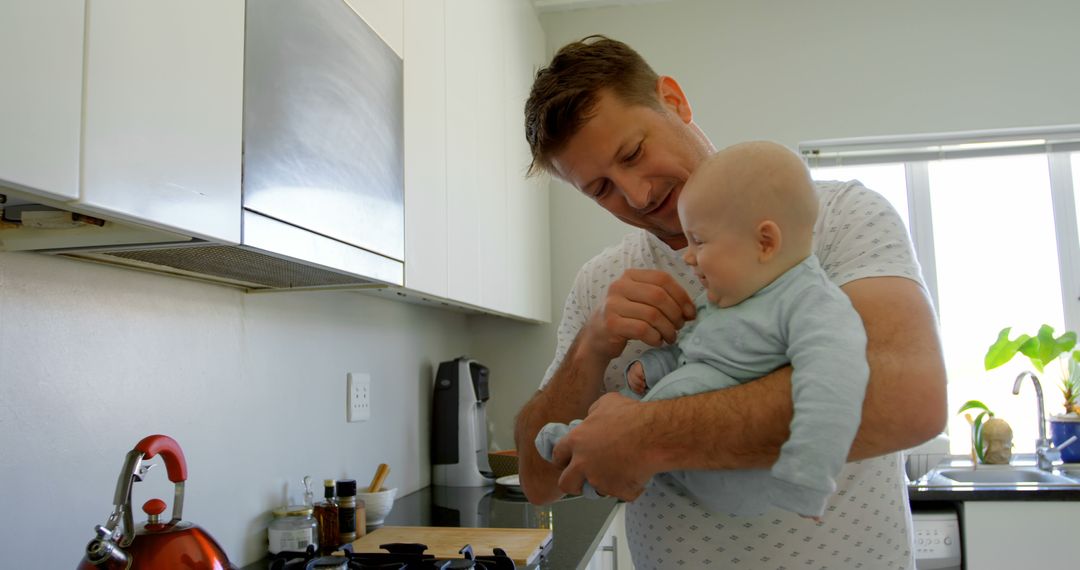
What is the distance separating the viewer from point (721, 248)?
90 centimetres

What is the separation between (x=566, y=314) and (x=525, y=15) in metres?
2.20

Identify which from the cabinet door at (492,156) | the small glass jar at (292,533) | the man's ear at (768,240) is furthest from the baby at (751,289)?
the cabinet door at (492,156)

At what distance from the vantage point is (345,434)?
2.17 m

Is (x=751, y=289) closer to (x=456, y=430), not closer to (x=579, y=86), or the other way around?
(x=579, y=86)

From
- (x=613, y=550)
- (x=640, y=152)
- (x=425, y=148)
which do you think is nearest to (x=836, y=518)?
(x=640, y=152)

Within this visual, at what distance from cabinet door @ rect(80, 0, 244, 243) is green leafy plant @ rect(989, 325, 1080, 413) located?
9.97 feet

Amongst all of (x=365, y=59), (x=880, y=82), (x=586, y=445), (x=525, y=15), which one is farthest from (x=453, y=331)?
(x=586, y=445)

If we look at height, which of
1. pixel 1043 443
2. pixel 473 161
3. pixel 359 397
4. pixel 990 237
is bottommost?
pixel 1043 443

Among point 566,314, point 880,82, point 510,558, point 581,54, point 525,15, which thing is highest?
point 525,15

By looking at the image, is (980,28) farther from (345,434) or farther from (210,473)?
(210,473)

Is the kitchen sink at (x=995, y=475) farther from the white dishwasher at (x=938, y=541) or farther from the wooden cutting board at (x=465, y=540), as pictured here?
the wooden cutting board at (x=465, y=540)

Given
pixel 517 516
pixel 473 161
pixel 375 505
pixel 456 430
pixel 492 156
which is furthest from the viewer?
pixel 456 430

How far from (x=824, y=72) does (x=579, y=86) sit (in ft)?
8.59

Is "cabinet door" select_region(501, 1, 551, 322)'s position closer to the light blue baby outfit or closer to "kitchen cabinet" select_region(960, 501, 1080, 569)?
"kitchen cabinet" select_region(960, 501, 1080, 569)
